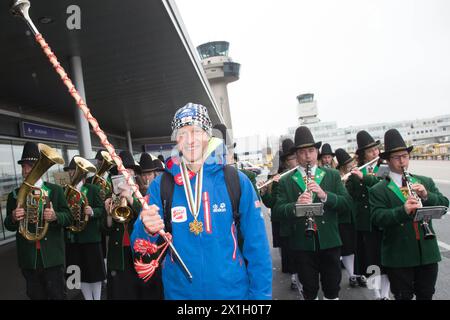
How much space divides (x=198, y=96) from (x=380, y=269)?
35.1 feet

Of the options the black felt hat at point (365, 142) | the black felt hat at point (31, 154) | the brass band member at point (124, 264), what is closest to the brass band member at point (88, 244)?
the brass band member at point (124, 264)

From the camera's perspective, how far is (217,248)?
219 centimetres

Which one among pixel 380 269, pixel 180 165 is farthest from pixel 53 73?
pixel 380 269

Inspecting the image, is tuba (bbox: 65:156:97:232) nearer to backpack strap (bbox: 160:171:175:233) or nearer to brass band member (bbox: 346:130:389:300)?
backpack strap (bbox: 160:171:175:233)

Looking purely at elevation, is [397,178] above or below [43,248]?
above

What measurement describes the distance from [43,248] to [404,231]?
4.26 meters

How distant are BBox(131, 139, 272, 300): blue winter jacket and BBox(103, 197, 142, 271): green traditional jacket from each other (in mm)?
1637

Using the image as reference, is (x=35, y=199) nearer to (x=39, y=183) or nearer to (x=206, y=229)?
(x=39, y=183)

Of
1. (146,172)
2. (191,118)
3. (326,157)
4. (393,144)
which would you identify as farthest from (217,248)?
(326,157)

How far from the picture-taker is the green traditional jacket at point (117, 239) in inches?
153

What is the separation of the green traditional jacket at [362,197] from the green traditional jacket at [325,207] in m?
1.25

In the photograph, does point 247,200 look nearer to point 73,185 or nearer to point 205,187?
point 205,187

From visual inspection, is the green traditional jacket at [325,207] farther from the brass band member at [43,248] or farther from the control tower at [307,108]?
the control tower at [307,108]

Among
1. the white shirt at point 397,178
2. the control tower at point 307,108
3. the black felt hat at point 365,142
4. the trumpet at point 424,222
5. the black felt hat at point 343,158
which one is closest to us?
the trumpet at point 424,222
